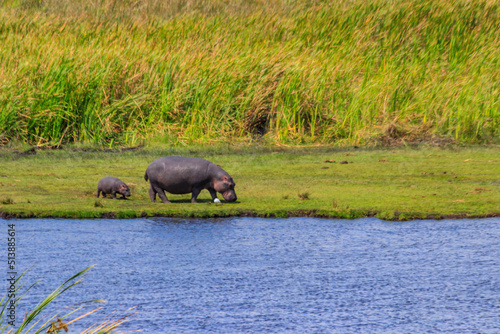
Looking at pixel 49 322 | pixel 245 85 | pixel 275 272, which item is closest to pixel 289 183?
pixel 275 272

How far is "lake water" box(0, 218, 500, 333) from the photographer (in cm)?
431

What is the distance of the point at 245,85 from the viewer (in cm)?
1258

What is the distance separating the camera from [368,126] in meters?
12.3

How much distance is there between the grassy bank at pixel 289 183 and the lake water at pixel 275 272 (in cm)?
29

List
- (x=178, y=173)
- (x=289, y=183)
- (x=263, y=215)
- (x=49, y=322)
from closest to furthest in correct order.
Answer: (x=49, y=322) < (x=263, y=215) < (x=178, y=173) < (x=289, y=183)

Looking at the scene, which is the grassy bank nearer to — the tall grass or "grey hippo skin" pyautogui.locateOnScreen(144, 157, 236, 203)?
"grey hippo skin" pyautogui.locateOnScreen(144, 157, 236, 203)

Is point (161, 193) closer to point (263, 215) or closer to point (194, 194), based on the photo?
point (194, 194)

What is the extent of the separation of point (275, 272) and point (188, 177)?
93.7 inches

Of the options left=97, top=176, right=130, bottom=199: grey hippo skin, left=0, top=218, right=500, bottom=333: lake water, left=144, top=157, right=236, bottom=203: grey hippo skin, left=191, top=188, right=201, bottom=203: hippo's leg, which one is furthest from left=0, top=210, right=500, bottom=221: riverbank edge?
left=97, top=176, right=130, bottom=199: grey hippo skin

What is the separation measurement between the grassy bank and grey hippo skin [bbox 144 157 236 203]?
0.54 ft

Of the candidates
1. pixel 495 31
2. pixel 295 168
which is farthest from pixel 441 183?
pixel 495 31

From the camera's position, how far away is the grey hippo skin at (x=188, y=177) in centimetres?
742

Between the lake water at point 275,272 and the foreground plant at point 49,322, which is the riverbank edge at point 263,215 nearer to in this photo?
the lake water at point 275,272

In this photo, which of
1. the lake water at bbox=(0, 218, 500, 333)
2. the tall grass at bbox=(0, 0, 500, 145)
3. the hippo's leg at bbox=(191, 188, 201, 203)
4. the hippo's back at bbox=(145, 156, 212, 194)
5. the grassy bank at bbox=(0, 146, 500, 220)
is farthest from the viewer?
the tall grass at bbox=(0, 0, 500, 145)
